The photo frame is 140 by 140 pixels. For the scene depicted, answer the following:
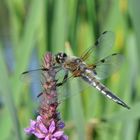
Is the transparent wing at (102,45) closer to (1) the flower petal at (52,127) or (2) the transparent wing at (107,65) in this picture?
(2) the transparent wing at (107,65)

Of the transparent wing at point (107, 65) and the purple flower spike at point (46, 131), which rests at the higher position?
the transparent wing at point (107, 65)

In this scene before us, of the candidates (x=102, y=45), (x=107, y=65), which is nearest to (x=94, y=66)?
(x=107, y=65)

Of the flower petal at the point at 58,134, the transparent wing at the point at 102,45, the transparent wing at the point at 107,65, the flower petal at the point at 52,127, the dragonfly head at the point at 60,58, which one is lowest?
the flower petal at the point at 58,134

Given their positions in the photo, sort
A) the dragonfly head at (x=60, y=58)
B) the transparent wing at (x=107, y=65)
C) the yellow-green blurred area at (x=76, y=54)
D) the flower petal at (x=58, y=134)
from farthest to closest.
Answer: the yellow-green blurred area at (x=76, y=54), the transparent wing at (x=107, y=65), the dragonfly head at (x=60, y=58), the flower petal at (x=58, y=134)

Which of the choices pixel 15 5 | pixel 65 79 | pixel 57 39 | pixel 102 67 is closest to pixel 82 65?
pixel 65 79

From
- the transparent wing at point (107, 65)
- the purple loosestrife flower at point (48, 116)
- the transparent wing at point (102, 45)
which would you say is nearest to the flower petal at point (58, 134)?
the purple loosestrife flower at point (48, 116)

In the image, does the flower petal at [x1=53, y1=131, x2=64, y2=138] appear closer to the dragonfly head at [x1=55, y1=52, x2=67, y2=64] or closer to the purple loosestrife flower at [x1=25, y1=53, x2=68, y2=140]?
the purple loosestrife flower at [x1=25, y1=53, x2=68, y2=140]

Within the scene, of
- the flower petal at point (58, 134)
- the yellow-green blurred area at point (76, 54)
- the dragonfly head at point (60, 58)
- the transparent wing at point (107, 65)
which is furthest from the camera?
the yellow-green blurred area at point (76, 54)
